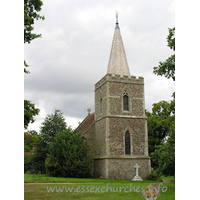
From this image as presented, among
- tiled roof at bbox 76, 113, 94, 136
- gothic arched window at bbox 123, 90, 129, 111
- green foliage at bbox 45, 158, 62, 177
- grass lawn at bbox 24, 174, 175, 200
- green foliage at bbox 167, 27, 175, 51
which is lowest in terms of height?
green foliage at bbox 45, 158, 62, 177

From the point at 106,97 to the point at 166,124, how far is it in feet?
47.4

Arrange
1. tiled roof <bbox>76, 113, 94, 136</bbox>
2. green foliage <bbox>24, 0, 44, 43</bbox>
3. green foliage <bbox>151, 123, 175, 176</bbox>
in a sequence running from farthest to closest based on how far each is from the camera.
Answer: tiled roof <bbox>76, 113, 94, 136</bbox> < green foliage <bbox>151, 123, 175, 176</bbox> < green foliage <bbox>24, 0, 44, 43</bbox>

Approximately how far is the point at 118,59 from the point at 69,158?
1277 centimetres

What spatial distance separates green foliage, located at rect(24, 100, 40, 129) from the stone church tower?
14269 mm

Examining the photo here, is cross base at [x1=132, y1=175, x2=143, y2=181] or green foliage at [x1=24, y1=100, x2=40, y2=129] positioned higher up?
green foliage at [x1=24, y1=100, x2=40, y2=129]

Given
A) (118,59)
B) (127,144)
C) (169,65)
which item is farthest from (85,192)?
(118,59)

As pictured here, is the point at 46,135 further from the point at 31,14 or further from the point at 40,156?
the point at 31,14

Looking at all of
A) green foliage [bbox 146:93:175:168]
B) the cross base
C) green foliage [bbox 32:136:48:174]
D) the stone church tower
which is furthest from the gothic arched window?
green foliage [bbox 32:136:48:174]

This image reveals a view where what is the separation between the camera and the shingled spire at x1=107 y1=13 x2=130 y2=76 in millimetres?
28266

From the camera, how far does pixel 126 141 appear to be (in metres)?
25.2

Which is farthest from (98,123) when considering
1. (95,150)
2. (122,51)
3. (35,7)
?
(35,7)

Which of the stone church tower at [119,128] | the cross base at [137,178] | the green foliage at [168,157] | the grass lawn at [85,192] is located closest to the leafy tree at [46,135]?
the stone church tower at [119,128]

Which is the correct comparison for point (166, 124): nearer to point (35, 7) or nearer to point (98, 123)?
point (98, 123)

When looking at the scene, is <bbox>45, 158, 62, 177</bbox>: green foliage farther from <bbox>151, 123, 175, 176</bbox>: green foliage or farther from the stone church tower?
<bbox>151, 123, 175, 176</bbox>: green foliage
